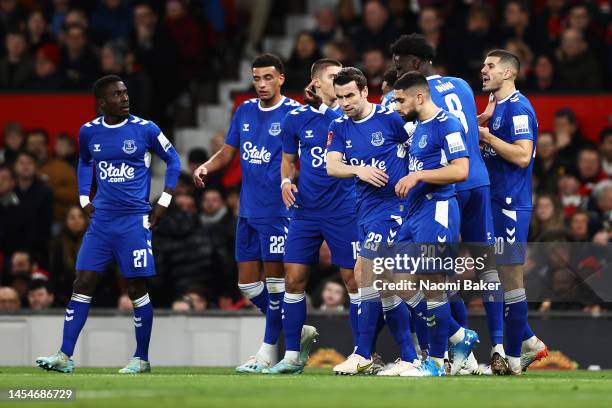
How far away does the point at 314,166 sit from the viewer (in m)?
12.9

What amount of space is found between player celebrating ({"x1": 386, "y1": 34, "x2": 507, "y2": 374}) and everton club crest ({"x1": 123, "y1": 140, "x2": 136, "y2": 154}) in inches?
91.2

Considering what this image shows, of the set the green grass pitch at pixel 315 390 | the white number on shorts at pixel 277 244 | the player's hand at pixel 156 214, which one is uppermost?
the player's hand at pixel 156 214

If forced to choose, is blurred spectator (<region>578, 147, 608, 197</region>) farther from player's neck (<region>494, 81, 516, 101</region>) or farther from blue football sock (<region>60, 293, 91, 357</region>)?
blue football sock (<region>60, 293, 91, 357</region>)

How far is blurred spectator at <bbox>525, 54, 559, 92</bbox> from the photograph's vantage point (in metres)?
18.5

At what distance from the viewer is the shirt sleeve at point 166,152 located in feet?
44.3

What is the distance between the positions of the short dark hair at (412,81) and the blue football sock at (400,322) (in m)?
1.69

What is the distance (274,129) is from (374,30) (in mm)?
6994

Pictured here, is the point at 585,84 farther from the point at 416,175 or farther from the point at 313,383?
the point at 313,383

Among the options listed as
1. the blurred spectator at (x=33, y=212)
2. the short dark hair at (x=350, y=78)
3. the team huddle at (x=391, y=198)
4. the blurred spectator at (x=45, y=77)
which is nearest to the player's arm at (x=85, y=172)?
the team huddle at (x=391, y=198)

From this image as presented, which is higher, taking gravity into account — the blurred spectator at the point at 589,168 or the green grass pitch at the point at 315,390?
the blurred spectator at the point at 589,168

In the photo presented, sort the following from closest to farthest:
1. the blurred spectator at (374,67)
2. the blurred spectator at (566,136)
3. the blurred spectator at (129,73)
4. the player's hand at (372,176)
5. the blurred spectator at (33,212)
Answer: the player's hand at (372,176) < the blurred spectator at (566,136) < the blurred spectator at (33,212) < the blurred spectator at (374,67) < the blurred spectator at (129,73)

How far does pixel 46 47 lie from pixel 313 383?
11.3 metres

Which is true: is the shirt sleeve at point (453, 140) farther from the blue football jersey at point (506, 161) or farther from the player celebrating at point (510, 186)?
the blue football jersey at point (506, 161)

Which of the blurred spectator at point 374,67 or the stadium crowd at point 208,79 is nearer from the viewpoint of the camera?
the stadium crowd at point 208,79
